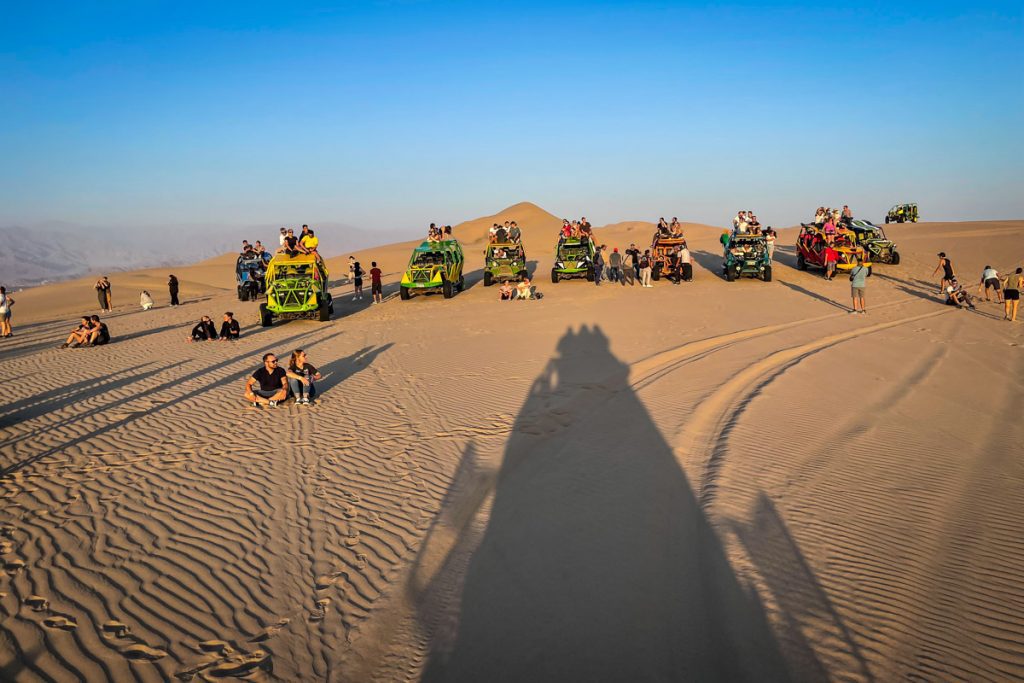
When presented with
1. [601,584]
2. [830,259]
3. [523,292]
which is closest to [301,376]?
[601,584]

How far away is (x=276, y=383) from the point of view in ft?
32.8

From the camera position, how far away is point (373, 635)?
435cm

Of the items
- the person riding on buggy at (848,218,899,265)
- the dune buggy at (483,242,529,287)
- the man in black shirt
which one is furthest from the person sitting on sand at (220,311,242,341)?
the person riding on buggy at (848,218,899,265)

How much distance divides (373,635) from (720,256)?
3337cm

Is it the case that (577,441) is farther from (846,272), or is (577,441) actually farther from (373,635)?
(846,272)

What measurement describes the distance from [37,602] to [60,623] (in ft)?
1.43

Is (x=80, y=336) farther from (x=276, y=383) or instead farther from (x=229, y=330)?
(x=276, y=383)

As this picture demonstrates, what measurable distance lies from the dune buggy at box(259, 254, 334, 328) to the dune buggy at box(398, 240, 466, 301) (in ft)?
15.2

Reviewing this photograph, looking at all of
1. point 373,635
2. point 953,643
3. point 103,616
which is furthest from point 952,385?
point 103,616

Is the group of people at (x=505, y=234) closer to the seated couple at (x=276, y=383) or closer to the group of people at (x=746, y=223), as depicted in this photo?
the group of people at (x=746, y=223)

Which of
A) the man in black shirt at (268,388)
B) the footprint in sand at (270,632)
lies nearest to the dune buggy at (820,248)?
the man in black shirt at (268,388)

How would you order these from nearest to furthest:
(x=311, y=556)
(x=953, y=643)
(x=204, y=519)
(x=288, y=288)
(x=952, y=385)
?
(x=953, y=643)
(x=311, y=556)
(x=204, y=519)
(x=952, y=385)
(x=288, y=288)

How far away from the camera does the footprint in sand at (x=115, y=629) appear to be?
4351 mm

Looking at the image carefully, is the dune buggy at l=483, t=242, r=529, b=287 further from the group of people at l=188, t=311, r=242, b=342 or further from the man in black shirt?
the man in black shirt
